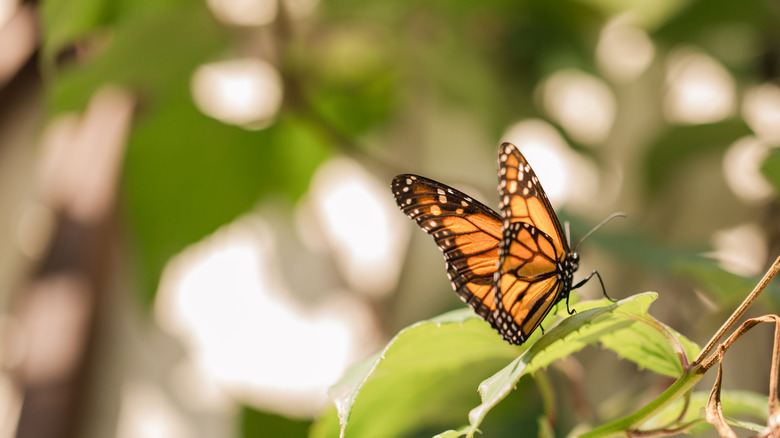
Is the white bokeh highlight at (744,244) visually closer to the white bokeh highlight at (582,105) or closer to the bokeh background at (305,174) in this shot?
the bokeh background at (305,174)

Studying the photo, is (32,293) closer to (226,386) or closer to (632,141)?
(226,386)

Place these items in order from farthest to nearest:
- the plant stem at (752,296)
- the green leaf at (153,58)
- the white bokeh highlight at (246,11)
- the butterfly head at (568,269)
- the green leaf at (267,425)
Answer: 1. the white bokeh highlight at (246,11)
2. the green leaf at (267,425)
3. the green leaf at (153,58)
4. the butterfly head at (568,269)
5. the plant stem at (752,296)

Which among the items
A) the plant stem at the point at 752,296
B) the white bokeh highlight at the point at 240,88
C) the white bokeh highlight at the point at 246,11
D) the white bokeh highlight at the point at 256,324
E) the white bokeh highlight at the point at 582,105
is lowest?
the white bokeh highlight at the point at 256,324

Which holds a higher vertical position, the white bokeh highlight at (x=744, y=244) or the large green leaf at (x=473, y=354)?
the large green leaf at (x=473, y=354)

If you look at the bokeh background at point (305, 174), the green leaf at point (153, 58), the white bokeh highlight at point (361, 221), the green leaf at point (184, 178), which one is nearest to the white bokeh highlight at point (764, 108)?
the bokeh background at point (305, 174)

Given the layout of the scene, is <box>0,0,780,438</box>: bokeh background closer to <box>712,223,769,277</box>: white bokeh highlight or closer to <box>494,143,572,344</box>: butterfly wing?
<box>712,223,769,277</box>: white bokeh highlight

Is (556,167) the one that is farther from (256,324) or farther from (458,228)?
(458,228)

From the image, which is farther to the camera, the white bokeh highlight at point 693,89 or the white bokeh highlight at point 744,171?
the white bokeh highlight at point 693,89

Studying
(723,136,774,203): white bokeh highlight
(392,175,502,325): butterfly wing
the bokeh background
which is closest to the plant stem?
(392,175,502,325): butterfly wing
